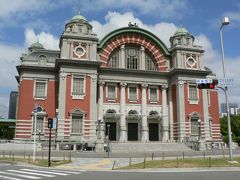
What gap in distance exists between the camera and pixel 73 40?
50.9 meters

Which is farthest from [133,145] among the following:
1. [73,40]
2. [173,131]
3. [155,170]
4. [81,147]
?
[155,170]

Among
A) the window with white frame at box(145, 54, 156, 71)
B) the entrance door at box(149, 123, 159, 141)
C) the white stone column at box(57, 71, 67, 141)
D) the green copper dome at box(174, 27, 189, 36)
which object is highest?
the green copper dome at box(174, 27, 189, 36)

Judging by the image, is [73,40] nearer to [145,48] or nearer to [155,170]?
[145,48]

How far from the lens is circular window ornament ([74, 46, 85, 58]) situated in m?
50.7

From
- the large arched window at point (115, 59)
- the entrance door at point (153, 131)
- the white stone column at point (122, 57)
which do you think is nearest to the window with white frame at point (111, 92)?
the large arched window at point (115, 59)

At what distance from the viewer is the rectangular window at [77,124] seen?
48.2 metres

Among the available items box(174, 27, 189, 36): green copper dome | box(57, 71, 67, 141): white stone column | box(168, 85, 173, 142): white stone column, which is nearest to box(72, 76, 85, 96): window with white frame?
box(57, 71, 67, 141): white stone column

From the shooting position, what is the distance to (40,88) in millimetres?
51375

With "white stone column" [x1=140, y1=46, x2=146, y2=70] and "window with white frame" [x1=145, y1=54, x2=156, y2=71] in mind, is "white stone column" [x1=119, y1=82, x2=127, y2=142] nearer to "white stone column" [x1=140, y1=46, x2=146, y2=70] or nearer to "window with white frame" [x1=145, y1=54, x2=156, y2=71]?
"white stone column" [x1=140, y1=46, x2=146, y2=70]

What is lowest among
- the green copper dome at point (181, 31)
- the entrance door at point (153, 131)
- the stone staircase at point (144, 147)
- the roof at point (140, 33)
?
the stone staircase at point (144, 147)

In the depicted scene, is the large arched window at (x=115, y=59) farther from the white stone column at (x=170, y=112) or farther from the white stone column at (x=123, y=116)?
the white stone column at (x=170, y=112)

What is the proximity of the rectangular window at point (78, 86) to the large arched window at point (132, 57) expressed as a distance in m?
9.80

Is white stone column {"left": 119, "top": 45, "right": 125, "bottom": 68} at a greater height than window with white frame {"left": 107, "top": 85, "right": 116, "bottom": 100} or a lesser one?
greater

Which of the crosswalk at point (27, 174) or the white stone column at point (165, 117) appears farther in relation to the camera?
the white stone column at point (165, 117)
